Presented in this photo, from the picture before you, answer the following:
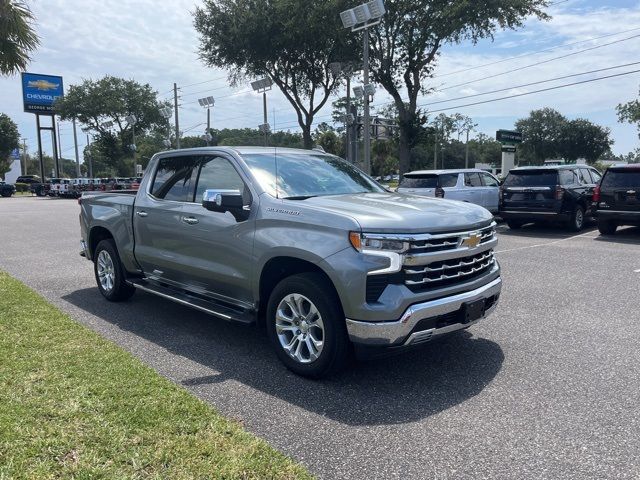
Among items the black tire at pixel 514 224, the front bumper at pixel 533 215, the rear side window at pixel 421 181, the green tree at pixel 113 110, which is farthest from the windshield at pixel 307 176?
the green tree at pixel 113 110

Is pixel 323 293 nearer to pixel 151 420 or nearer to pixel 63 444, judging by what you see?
pixel 151 420

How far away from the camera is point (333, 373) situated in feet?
13.9

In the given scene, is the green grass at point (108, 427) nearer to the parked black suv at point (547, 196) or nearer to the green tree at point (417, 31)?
the parked black suv at point (547, 196)

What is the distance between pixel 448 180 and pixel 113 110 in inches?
2026

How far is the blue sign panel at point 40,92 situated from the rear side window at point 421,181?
54282 millimetres

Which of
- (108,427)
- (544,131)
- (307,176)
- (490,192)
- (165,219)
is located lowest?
(108,427)

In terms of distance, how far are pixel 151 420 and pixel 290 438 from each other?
35.7 inches

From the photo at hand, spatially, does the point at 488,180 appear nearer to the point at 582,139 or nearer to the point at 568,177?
the point at 568,177

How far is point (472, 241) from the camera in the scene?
4352 millimetres

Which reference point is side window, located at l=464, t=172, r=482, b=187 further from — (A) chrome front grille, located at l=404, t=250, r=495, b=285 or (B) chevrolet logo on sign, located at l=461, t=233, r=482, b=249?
(B) chevrolet logo on sign, located at l=461, t=233, r=482, b=249

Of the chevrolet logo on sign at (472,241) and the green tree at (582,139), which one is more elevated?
the green tree at (582,139)

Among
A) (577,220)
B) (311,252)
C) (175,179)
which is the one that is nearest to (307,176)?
(311,252)

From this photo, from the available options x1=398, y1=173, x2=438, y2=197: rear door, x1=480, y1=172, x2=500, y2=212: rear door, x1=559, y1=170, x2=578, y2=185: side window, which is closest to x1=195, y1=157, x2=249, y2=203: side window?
x1=398, y1=173, x2=438, y2=197: rear door

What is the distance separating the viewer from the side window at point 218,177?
5113 mm
